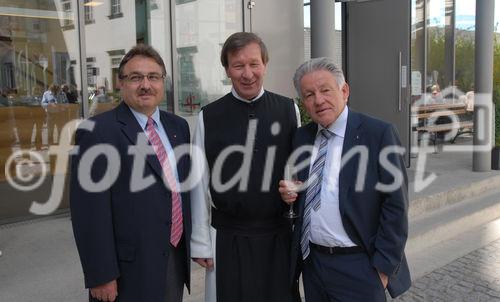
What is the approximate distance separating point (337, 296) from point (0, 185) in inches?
191

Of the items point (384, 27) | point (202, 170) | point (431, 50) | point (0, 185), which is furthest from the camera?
point (431, 50)

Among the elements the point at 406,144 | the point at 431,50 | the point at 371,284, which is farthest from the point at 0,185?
the point at 431,50

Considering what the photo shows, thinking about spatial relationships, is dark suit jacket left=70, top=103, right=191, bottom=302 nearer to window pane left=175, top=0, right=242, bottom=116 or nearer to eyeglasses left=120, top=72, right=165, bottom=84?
eyeglasses left=120, top=72, right=165, bottom=84

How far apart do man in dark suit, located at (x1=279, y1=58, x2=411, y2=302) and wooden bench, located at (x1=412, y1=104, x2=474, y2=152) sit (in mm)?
9313

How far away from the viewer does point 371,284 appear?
7.64ft

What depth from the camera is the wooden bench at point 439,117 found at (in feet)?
37.9

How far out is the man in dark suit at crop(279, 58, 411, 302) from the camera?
2262mm

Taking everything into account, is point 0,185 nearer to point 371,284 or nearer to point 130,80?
point 130,80

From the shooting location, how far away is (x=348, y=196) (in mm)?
2283

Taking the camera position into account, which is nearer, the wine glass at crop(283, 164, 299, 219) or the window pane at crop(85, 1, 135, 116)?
the wine glass at crop(283, 164, 299, 219)

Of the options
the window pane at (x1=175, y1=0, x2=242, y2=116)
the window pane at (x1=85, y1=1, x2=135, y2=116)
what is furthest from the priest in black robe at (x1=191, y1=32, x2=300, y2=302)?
the window pane at (x1=175, y1=0, x2=242, y2=116)

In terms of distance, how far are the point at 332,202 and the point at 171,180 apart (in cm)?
73

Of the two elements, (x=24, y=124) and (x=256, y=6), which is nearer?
(x=24, y=124)

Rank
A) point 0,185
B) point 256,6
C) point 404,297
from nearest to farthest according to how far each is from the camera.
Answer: point 404,297
point 0,185
point 256,6
